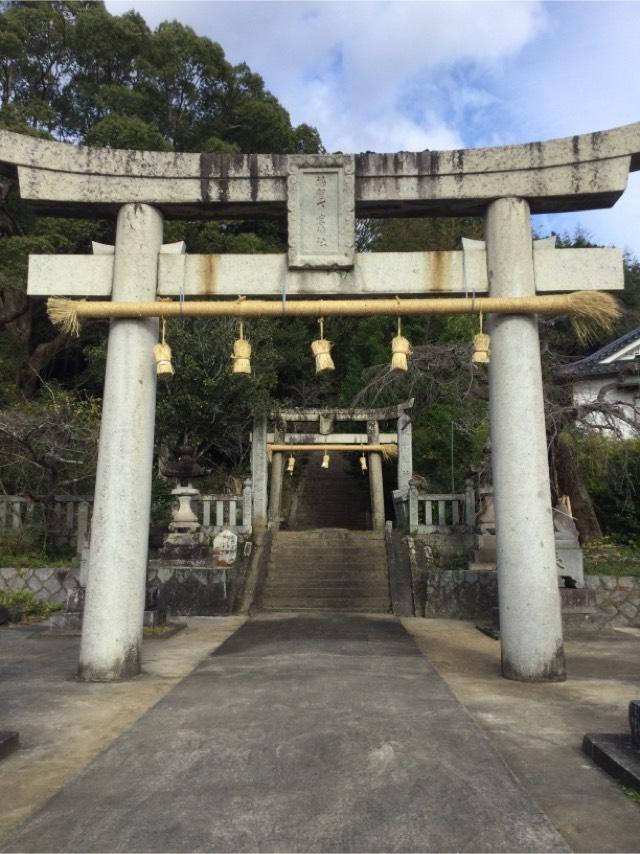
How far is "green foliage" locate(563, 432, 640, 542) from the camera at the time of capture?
42.1 ft

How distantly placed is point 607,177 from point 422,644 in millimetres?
5577

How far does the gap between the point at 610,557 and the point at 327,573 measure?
5254 mm

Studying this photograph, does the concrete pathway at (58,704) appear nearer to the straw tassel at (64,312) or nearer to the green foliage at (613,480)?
the straw tassel at (64,312)

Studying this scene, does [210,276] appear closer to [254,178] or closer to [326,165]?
[254,178]

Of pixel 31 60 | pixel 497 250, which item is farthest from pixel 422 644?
pixel 31 60

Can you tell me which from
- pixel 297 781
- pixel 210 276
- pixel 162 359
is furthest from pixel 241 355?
pixel 297 781

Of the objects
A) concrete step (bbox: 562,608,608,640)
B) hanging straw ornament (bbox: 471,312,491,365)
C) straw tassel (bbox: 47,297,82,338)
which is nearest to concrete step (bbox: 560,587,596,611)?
concrete step (bbox: 562,608,608,640)

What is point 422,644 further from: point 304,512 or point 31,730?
point 304,512

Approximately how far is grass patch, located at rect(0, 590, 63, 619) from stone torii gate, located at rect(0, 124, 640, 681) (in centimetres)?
542

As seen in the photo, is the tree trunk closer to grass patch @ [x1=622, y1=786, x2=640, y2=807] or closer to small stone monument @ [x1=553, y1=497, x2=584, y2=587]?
small stone monument @ [x1=553, y1=497, x2=584, y2=587]

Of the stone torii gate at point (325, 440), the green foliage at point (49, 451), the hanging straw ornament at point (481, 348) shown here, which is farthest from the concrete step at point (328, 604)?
the hanging straw ornament at point (481, 348)

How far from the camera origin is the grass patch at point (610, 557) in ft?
36.2

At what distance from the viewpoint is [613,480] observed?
12.8 meters

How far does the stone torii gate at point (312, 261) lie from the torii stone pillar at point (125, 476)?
0.01 meters
